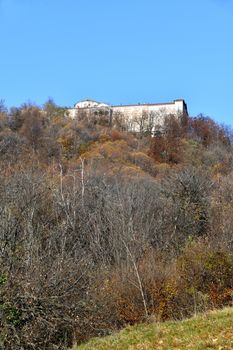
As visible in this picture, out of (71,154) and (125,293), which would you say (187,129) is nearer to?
(71,154)

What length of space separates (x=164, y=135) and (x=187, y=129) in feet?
16.3

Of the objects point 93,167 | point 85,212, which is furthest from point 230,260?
A: point 93,167

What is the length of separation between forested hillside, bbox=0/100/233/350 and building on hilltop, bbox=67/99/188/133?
100ft

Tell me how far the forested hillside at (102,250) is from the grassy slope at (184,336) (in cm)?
375

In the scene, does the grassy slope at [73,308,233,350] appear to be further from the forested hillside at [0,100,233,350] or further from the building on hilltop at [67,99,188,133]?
the building on hilltop at [67,99,188,133]

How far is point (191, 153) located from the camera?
171 ft

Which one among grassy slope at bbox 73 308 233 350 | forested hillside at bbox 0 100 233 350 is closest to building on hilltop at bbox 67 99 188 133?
forested hillside at bbox 0 100 233 350

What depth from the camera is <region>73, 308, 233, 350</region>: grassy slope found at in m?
8.21

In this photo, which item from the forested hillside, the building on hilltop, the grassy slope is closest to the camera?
the grassy slope

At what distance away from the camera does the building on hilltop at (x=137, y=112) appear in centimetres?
7419

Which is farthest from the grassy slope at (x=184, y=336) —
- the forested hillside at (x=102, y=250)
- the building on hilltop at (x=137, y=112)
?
the building on hilltop at (x=137, y=112)

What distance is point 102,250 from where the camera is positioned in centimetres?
2252

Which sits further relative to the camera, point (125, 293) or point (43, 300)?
point (125, 293)

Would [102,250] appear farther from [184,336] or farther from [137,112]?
[137,112]
